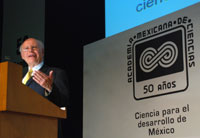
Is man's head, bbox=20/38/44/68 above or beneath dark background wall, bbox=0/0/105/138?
beneath

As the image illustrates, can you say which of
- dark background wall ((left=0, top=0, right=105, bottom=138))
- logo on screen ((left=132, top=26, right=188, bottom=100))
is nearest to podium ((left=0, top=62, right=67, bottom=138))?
logo on screen ((left=132, top=26, right=188, bottom=100))

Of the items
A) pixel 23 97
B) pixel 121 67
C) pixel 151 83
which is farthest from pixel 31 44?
pixel 23 97

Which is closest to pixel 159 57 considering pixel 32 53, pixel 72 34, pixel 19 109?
pixel 32 53

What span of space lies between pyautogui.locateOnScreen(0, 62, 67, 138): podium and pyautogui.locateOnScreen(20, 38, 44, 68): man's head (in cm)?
145

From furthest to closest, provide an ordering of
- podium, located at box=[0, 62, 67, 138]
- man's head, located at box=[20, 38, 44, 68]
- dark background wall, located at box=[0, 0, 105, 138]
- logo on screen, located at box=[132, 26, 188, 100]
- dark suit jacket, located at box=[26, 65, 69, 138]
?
1. dark background wall, located at box=[0, 0, 105, 138]
2. man's head, located at box=[20, 38, 44, 68]
3. logo on screen, located at box=[132, 26, 188, 100]
4. dark suit jacket, located at box=[26, 65, 69, 138]
5. podium, located at box=[0, 62, 67, 138]

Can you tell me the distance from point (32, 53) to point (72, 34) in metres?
1.03

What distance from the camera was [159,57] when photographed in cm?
260

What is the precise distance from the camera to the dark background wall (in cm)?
358

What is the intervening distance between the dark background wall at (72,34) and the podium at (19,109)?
2328mm

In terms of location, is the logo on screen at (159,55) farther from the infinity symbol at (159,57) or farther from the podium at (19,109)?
the podium at (19,109)

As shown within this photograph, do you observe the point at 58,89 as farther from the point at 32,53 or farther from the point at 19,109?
the point at 19,109

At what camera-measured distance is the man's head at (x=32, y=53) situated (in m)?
2.66

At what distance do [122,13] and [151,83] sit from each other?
0.81 m

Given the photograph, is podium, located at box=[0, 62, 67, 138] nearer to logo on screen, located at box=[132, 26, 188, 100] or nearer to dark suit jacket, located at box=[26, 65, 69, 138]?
dark suit jacket, located at box=[26, 65, 69, 138]
